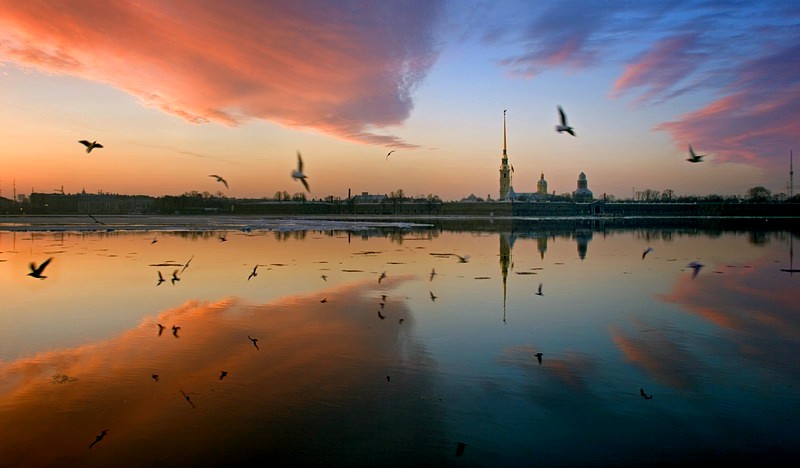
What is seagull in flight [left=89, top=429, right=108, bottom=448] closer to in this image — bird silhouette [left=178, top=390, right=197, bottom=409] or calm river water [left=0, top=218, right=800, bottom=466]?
calm river water [left=0, top=218, right=800, bottom=466]

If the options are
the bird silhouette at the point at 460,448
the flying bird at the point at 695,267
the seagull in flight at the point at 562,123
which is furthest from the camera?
the flying bird at the point at 695,267

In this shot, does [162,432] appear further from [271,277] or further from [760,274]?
[760,274]

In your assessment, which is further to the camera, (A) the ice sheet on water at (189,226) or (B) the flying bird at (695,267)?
(A) the ice sheet on water at (189,226)

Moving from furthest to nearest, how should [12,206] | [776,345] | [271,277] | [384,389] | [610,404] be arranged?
[12,206] → [271,277] → [776,345] → [384,389] → [610,404]

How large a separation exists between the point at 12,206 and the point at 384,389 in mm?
200359

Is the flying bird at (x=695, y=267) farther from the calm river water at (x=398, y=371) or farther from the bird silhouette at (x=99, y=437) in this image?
the bird silhouette at (x=99, y=437)

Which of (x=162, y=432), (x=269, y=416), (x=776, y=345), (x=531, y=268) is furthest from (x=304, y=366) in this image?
(x=531, y=268)

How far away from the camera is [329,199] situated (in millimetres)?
197375

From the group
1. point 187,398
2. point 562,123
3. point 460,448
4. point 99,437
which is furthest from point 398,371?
point 562,123

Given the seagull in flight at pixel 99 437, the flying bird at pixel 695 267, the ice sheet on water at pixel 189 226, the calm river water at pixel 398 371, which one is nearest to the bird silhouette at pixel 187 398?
the calm river water at pixel 398 371

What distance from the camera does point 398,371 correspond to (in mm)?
9266

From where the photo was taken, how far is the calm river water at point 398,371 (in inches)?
259

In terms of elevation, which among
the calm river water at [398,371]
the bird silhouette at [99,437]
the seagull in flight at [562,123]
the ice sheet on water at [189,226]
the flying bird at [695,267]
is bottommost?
the bird silhouette at [99,437]

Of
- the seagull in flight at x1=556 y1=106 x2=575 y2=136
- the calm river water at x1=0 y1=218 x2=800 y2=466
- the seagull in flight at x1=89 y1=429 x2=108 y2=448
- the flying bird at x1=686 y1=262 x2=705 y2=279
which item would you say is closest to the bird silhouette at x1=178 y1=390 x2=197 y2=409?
the calm river water at x1=0 y1=218 x2=800 y2=466
